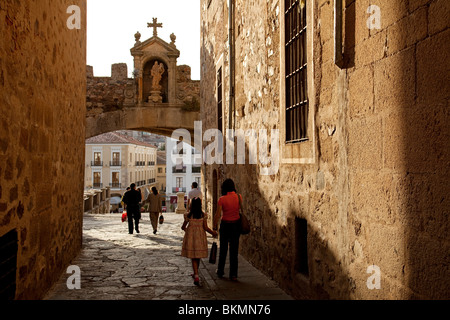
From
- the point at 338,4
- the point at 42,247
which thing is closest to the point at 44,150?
the point at 42,247

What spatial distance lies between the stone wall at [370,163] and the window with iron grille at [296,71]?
0.23 meters

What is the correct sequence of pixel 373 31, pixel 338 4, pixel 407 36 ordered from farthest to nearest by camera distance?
pixel 338 4 → pixel 373 31 → pixel 407 36

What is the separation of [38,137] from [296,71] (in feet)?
9.59

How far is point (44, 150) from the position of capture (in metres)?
5.43

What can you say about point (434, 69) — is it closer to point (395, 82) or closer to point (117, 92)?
point (395, 82)

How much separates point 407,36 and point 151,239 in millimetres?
8578

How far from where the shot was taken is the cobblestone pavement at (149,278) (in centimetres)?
559

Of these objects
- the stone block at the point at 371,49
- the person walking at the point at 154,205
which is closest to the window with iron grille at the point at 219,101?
the person walking at the point at 154,205

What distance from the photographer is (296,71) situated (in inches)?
218

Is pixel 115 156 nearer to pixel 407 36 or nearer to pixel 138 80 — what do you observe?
pixel 138 80

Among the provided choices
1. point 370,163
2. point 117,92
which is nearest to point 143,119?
point 117,92

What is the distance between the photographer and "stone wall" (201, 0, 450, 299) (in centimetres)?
276

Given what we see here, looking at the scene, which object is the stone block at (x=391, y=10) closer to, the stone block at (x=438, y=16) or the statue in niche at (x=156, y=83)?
the stone block at (x=438, y=16)

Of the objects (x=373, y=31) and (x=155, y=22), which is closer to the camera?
(x=373, y=31)
